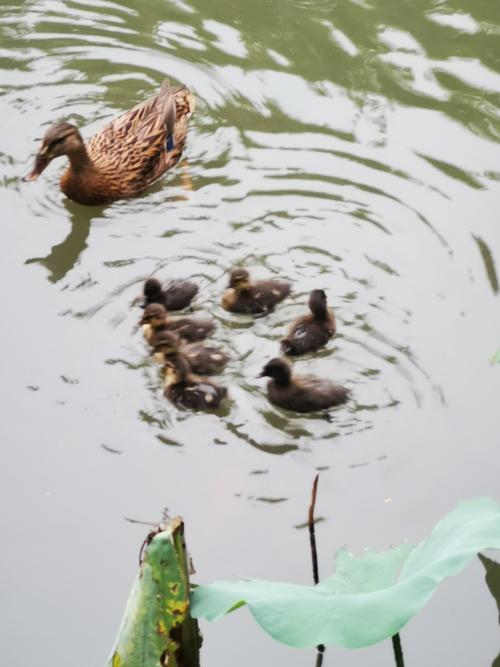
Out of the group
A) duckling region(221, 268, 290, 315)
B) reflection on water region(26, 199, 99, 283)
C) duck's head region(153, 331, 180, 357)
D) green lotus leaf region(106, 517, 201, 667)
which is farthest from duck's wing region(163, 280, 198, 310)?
green lotus leaf region(106, 517, 201, 667)

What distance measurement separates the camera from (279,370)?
501 centimetres

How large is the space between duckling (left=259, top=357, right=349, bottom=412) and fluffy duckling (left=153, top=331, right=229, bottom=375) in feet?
0.95

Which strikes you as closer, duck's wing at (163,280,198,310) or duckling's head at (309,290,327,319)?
duckling's head at (309,290,327,319)

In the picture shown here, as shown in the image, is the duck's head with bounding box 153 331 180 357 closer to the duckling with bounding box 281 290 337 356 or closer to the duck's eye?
the duckling with bounding box 281 290 337 356

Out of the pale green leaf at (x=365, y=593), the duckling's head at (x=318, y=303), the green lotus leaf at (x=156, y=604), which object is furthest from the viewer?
the duckling's head at (x=318, y=303)

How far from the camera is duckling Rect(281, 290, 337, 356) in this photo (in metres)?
5.29

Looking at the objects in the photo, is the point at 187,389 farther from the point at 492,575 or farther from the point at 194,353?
the point at 492,575

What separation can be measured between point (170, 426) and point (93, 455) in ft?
1.12

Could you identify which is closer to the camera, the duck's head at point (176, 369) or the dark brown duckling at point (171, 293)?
the duck's head at point (176, 369)

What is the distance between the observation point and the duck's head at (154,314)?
5.31 metres

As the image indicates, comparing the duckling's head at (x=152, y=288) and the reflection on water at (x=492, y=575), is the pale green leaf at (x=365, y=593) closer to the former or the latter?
the reflection on water at (x=492, y=575)

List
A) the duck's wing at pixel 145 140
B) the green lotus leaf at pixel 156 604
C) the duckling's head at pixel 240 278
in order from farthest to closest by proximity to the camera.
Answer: the duck's wing at pixel 145 140 < the duckling's head at pixel 240 278 < the green lotus leaf at pixel 156 604

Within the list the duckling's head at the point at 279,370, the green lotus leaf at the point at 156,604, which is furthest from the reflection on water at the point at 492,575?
the green lotus leaf at the point at 156,604

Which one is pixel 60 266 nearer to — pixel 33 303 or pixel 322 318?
pixel 33 303
